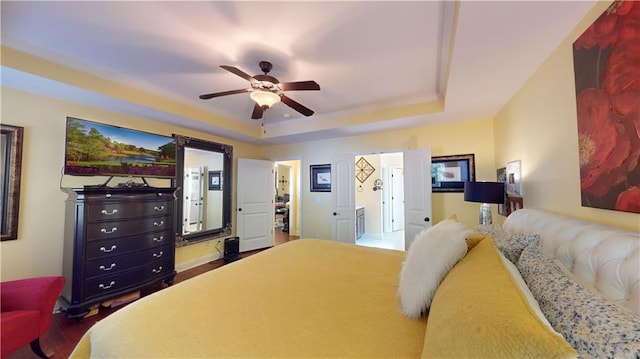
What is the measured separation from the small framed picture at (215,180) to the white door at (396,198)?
15.1 feet

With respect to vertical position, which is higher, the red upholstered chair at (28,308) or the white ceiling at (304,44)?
the white ceiling at (304,44)

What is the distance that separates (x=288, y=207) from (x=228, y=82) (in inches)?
188

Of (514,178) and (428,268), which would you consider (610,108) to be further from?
(514,178)

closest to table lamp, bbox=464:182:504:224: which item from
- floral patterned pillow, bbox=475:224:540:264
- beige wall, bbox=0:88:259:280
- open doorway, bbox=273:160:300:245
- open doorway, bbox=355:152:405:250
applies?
floral patterned pillow, bbox=475:224:540:264

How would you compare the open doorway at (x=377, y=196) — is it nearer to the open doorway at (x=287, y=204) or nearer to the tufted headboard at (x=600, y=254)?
the open doorway at (x=287, y=204)

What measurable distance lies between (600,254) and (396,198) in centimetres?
613

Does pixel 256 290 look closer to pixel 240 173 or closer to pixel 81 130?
pixel 81 130

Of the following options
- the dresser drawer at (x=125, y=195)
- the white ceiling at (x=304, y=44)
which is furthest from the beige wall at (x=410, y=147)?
the dresser drawer at (x=125, y=195)

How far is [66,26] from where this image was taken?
1.84 meters

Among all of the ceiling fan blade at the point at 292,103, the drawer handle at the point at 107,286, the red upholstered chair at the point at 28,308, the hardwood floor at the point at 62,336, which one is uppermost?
the ceiling fan blade at the point at 292,103

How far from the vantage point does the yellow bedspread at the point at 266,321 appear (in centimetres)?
88

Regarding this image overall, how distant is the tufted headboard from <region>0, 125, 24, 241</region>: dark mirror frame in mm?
4370

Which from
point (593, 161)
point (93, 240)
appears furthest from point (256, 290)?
point (93, 240)

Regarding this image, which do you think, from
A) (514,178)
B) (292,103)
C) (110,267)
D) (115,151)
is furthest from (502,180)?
(115,151)
